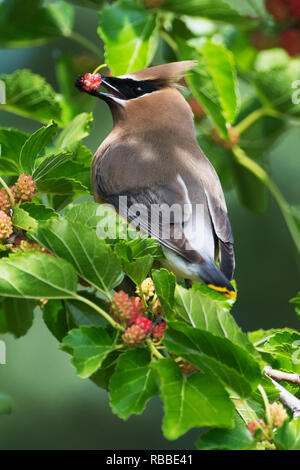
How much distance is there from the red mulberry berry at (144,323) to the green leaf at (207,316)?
6 cm

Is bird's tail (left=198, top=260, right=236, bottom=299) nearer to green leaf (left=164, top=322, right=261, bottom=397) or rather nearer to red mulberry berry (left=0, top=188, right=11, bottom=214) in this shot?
green leaf (left=164, top=322, right=261, bottom=397)

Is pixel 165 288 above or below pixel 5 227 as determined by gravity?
below

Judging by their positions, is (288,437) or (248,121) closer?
(288,437)

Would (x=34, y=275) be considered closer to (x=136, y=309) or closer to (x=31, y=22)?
(x=136, y=309)

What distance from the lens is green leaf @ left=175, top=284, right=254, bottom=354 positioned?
1581mm

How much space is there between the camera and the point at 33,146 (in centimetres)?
192

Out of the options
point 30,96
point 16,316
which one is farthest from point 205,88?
point 16,316

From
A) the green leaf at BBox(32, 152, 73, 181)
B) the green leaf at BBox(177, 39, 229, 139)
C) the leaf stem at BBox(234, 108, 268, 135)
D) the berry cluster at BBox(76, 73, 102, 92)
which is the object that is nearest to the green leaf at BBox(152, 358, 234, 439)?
the green leaf at BBox(32, 152, 73, 181)

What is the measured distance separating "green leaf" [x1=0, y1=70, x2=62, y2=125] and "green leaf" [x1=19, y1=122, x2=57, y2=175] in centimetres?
49

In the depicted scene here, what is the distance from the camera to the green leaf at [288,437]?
1.52 m

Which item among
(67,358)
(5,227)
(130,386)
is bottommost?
(67,358)

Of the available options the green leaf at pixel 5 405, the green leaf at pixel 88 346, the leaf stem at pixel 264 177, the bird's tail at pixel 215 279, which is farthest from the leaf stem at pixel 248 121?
the green leaf at pixel 88 346

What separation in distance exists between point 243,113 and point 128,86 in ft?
2.52

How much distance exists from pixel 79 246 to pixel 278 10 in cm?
210
